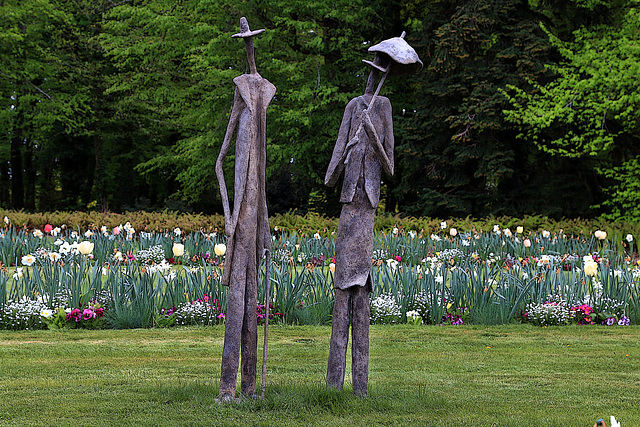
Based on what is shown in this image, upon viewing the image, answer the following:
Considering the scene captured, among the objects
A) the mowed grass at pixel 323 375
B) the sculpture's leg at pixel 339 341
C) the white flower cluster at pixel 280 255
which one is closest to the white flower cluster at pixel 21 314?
the mowed grass at pixel 323 375

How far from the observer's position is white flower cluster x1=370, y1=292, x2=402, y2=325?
752cm

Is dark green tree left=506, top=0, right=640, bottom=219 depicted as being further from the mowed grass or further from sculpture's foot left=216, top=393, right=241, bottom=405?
sculpture's foot left=216, top=393, right=241, bottom=405

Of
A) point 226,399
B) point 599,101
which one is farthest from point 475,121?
point 226,399

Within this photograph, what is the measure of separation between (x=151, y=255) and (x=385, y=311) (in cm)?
465

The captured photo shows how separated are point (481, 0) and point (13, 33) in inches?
669

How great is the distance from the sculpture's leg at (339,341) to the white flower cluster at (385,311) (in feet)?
10.7

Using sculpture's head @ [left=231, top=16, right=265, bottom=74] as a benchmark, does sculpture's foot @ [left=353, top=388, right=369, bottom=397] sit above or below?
below

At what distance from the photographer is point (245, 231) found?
4.13m

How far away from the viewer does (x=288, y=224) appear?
14.7 meters

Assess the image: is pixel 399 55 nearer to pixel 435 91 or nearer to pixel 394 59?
pixel 394 59

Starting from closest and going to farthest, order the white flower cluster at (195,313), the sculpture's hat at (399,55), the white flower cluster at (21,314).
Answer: the sculpture's hat at (399,55), the white flower cluster at (21,314), the white flower cluster at (195,313)

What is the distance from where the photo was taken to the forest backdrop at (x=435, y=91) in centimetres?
1844

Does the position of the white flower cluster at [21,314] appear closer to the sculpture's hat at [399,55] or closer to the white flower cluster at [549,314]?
the sculpture's hat at [399,55]

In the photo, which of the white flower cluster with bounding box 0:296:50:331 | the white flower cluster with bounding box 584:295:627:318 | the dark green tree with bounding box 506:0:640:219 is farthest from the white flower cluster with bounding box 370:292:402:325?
the dark green tree with bounding box 506:0:640:219
